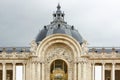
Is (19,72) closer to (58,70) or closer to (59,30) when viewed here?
(58,70)

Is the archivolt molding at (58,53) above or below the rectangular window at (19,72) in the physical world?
above

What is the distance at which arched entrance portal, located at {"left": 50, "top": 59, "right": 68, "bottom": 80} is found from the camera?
5131 centimetres

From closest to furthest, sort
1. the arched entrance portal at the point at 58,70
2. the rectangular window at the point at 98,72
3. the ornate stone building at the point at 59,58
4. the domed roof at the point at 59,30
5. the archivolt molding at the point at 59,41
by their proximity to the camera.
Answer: the archivolt molding at the point at 59,41, the ornate stone building at the point at 59,58, the arched entrance portal at the point at 58,70, the domed roof at the point at 59,30, the rectangular window at the point at 98,72

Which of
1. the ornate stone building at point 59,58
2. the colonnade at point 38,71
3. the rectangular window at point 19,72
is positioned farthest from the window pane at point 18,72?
the colonnade at point 38,71

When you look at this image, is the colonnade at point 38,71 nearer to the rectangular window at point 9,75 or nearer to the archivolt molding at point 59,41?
the archivolt molding at point 59,41

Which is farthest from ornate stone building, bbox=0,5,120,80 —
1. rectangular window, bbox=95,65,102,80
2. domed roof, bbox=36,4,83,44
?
rectangular window, bbox=95,65,102,80

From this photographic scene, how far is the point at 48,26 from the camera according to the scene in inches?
2138

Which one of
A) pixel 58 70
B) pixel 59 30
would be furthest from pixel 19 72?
pixel 59 30

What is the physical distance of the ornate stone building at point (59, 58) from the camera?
165ft

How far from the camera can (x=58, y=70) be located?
51.5 metres

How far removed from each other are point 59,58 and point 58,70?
173 cm

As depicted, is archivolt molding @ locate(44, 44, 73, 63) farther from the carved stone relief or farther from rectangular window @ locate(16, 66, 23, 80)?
rectangular window @ locate(16, 66, 23, 80)

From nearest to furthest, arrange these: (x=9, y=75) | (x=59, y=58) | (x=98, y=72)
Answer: (x=59, y=58), (x=98, y=72), (x=9, y=75)

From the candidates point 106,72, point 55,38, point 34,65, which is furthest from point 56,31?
point 106,72
